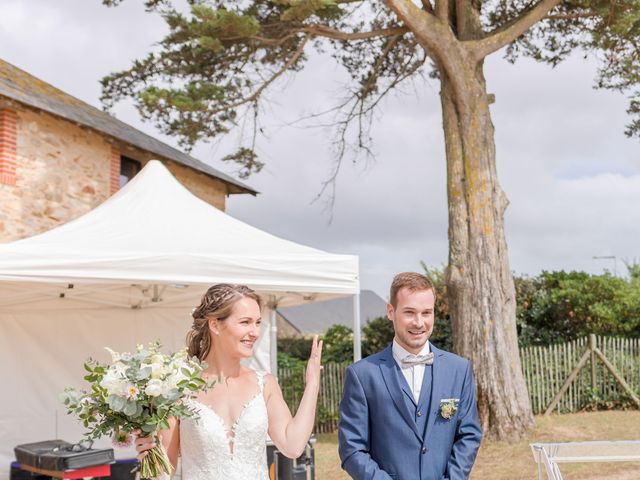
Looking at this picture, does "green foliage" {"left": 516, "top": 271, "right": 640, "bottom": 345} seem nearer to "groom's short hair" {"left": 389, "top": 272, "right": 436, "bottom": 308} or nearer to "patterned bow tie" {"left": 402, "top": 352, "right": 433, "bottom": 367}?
"patterned bow tie" {"left": 402, "top": 352, "right": 433, "bottom": 367}

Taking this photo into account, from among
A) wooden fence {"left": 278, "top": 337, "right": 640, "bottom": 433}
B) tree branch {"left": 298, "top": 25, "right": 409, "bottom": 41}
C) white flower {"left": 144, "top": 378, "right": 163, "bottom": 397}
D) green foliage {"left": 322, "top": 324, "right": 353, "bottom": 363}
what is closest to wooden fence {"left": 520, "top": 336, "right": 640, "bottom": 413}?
wooden fence {"left": 278, "top": 337, "right": 640, "bottom": 433}

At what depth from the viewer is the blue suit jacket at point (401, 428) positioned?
10.8 ft

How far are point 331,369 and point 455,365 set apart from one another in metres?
12.3

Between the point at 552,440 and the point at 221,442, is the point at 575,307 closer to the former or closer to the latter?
the point at 552,440

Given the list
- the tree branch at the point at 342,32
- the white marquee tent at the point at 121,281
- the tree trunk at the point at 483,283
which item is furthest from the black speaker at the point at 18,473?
the tree branch at the point at 342,32

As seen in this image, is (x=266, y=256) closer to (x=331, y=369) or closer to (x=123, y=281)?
(x=123, y=281)

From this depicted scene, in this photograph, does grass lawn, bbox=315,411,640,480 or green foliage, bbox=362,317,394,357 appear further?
green foliage, bbox=362,317,394,357

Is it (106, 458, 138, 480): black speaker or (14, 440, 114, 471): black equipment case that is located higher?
(14, 440, 114, 471): black equipment case

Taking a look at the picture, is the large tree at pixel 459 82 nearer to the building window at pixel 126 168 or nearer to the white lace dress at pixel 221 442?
the building window at pixel 126 168

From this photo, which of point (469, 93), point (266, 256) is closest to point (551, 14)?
point (469, 93)

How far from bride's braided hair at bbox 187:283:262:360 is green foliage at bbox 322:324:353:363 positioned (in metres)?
13.6

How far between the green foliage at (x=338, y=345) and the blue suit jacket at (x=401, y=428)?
13.6 meters

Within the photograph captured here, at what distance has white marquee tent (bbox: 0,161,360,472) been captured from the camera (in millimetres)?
7285

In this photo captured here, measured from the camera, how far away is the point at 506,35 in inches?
496
